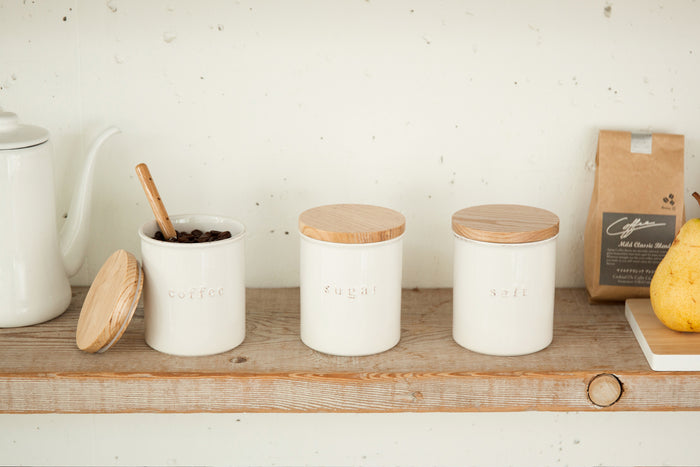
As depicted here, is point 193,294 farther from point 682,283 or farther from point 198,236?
point 682,283

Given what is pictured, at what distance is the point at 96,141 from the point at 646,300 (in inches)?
25.0

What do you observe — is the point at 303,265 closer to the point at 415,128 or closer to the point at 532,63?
the point at 415,128

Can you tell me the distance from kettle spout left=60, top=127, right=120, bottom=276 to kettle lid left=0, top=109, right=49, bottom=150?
0.06m

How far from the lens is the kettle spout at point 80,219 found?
799mm

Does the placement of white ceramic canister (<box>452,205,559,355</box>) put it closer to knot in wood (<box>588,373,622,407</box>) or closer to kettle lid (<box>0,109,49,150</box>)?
knot in wood (<box>588,373,622,407</box>)

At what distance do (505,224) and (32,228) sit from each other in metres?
0.48

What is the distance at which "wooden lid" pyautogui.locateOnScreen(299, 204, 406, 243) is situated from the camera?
70cm

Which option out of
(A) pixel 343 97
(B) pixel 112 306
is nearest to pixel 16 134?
(B) pixel 112 306

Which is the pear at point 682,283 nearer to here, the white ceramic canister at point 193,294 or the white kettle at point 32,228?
the white ceramic canister at point 193,294

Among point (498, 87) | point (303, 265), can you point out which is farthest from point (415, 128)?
point (303, 265)

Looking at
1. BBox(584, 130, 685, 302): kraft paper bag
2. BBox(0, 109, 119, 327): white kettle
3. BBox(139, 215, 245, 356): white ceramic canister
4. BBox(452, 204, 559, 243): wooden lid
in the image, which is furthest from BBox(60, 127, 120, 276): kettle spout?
BBox(584, 130, 685, 302): kraft paper bag

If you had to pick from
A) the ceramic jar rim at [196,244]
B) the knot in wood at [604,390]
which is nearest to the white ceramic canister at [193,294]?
the ceramic jar rim at [196,244]

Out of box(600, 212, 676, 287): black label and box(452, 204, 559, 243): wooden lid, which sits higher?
box(452, 204, 559, 243): wooden lid

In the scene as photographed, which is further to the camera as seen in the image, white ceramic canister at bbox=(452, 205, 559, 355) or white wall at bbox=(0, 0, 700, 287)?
white wall at bbox=(0, 0, 700, 287)
